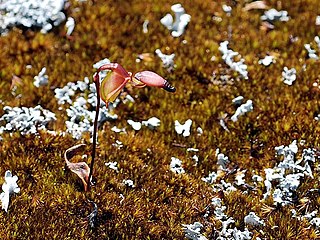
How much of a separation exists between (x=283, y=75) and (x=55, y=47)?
2171 mm

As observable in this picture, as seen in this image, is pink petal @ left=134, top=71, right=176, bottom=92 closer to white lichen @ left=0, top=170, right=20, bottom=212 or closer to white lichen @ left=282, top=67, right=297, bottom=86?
white lichen @ left=0, top=170, right=20, bottom=212

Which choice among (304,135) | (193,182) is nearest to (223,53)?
(304,135)

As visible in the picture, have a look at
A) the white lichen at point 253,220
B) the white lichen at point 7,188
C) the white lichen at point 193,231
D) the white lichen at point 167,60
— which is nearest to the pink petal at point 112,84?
the white lichen at point 7,188

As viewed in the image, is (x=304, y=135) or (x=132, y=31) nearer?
(x=304, y=135)

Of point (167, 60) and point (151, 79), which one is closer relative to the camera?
Answer: point (151, 79)

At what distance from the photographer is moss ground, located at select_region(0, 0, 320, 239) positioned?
3959 millimetres

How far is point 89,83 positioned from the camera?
5.13 meters

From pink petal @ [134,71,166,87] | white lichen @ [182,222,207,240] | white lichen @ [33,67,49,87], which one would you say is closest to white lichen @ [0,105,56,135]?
white lichen @ [33,67,49,87]

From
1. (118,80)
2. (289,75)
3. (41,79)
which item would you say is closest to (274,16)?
(289,75)

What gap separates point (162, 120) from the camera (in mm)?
4859

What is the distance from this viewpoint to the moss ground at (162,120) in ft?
13.0

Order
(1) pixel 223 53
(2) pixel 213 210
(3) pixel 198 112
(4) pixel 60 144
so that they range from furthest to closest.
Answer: (1) pixel 223 53, (3) pixel 198 112, (4) pixel 60 144, (2) pixel 213 210

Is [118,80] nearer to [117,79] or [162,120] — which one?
[117,79]

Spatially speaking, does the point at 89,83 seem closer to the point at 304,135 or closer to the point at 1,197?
the point at 1,197
